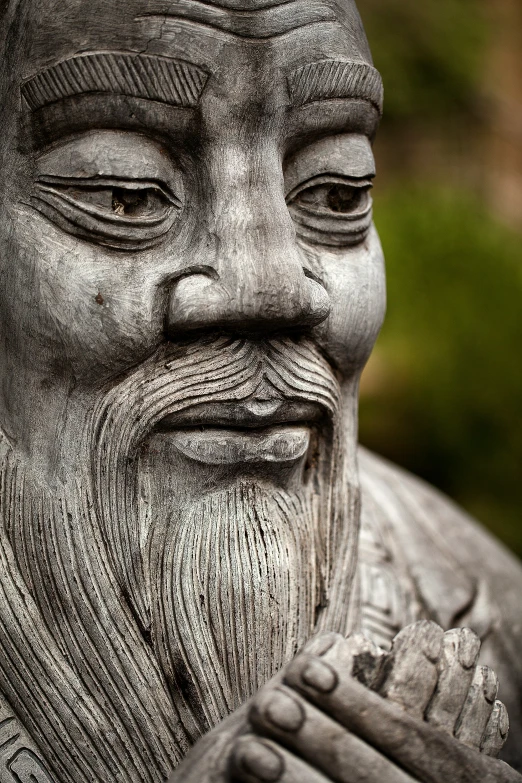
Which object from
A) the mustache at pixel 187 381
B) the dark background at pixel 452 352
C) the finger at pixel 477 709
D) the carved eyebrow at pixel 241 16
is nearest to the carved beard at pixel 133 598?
the mustache at pixel 187 381

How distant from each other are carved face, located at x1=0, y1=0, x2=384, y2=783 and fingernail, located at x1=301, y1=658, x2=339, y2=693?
294mm

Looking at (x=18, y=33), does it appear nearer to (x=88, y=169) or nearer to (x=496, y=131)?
(x=88, y=169)

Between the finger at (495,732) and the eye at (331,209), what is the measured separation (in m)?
0.75

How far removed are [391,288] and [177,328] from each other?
10.5ft

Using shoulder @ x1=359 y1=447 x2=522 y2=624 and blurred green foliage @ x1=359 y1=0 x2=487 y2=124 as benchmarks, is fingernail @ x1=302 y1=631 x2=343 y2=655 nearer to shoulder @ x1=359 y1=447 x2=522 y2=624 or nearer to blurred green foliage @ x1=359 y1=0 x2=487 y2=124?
shoulder @ x1=359 y1=447 x2=522 y2=624

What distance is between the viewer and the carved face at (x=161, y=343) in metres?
1.43

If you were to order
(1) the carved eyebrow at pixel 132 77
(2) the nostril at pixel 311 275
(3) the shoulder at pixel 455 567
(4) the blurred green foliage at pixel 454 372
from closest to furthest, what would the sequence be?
1. (1) the carved eyebrow at pixel 132 77
2. (2) the nostril at pixel 311 275
3. (3) the shoulder at pixel 455 567
4. (4) the blurred green foliage at pixel 454 372

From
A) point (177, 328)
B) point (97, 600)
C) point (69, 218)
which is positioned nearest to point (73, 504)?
point (97, 600)

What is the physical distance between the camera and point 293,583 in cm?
153

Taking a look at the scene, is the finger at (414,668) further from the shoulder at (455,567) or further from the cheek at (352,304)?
the shoulder at (455,567)

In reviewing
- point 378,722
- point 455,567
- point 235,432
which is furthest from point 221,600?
point 455,567

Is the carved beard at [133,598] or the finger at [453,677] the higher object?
the carved beard at [133,598]

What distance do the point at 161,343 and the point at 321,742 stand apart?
1.99 ft

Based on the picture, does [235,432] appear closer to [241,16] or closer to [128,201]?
[128,201]
